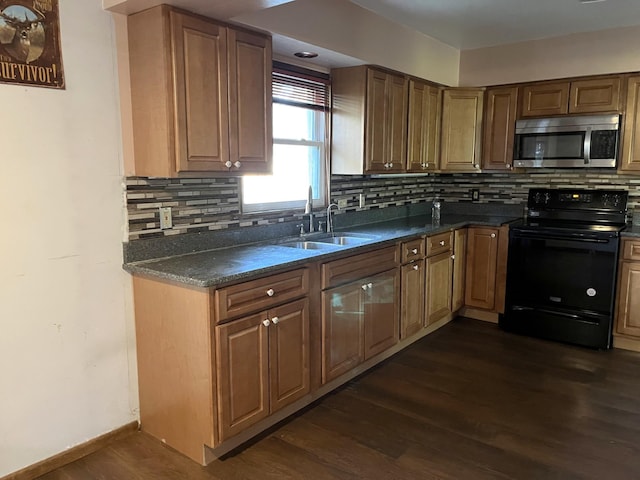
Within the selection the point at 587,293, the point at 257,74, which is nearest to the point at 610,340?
the point at 587,293

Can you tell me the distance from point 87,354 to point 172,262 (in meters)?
0.59

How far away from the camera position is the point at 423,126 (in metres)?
4.12

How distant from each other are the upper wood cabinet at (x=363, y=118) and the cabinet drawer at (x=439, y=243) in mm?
652

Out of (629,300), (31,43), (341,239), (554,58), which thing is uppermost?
(554,58)

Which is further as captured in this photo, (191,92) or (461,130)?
(461,130)

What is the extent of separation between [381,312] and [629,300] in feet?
6.37

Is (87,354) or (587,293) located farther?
(587,293)

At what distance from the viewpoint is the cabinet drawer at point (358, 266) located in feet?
9.16

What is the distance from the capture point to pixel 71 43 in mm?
2152

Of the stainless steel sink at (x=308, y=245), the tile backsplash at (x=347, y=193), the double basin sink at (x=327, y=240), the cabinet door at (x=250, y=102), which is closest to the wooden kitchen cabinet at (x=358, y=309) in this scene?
the double basin sink at (x=327, y=240)

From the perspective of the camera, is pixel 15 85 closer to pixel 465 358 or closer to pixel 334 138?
pixel 334 138

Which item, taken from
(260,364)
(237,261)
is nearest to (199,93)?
(237,261)

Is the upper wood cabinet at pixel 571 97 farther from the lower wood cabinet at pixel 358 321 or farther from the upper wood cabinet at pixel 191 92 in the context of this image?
the upper wood cabinet at pixel 191 92

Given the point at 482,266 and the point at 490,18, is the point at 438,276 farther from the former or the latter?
the point at 490,18
